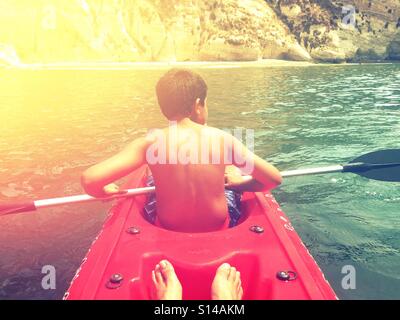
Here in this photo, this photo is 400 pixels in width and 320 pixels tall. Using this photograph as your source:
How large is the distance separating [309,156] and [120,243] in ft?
20.6

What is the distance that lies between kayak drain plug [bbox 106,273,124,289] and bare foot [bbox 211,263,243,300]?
0.64 m

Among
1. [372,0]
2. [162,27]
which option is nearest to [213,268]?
[162,27]

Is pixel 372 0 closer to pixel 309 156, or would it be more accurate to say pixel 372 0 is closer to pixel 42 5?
pixel 42 5

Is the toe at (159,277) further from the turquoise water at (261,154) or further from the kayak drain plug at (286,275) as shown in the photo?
the turquoise water at (261,154)

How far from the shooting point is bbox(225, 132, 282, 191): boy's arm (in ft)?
10.5

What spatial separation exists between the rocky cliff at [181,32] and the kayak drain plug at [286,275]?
43562mm

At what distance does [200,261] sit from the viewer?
3.08 metres

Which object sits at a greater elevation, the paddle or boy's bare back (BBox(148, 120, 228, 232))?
boy's bare back (BBox(148, 120, 228, 232))

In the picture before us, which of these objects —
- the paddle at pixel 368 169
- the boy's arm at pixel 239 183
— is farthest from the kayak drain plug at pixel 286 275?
the paddle at pixel 368 169

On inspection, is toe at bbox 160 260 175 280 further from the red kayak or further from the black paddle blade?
the black paddle blade

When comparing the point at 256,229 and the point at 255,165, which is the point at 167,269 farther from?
the point at 255,165

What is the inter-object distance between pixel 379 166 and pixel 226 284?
346 centimetres

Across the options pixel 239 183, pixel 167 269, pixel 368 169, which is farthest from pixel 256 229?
pixel 368 169

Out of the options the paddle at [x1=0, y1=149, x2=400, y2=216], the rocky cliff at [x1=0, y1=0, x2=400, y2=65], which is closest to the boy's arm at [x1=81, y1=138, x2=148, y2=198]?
the paddle at [x1=0, y1=149, x2=400, y2=216]
